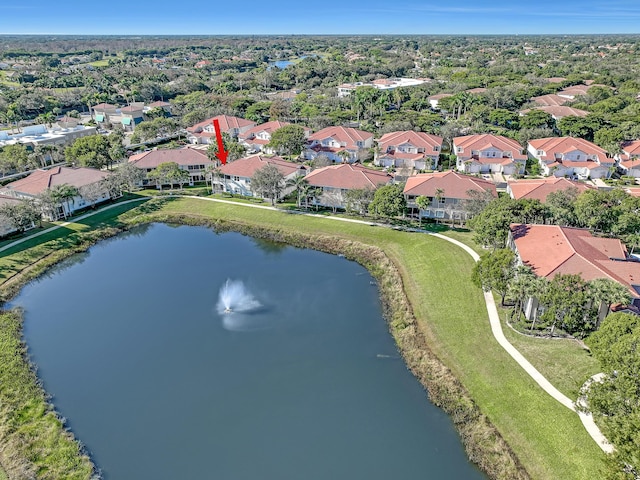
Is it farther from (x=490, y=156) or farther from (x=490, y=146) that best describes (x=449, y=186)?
(x=490, y=156)

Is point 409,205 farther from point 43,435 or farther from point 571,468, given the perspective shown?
point 43,435

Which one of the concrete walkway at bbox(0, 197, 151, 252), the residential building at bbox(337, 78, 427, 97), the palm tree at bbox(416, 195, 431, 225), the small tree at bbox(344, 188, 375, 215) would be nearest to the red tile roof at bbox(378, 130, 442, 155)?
the small tree at bbox(344, 188, 375, 215)

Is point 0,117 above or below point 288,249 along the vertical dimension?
above

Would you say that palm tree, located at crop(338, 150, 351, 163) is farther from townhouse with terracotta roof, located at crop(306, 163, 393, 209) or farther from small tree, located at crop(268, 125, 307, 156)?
townhouse with terracotta roof, located at crop(306, 163, 393, 209)

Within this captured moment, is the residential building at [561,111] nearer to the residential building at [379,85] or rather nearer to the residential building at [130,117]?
the residential building at [379,85]

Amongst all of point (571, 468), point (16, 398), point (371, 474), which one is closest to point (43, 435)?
point (16, 398)

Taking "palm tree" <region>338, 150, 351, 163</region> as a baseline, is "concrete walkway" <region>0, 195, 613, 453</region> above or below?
below
